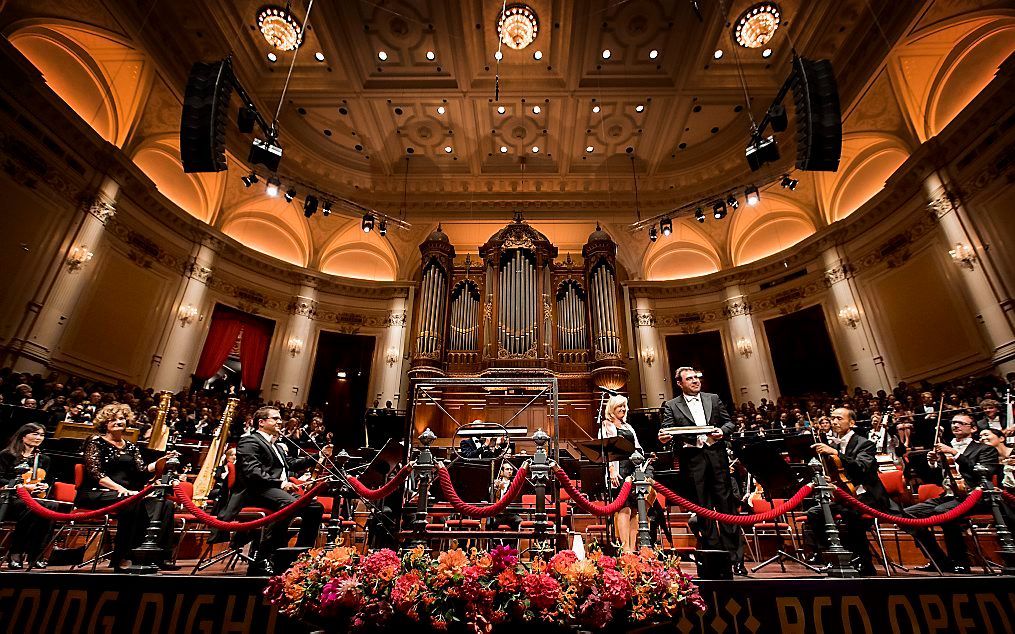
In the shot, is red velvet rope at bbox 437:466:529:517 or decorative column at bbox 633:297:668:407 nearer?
red velvet rope at bbox 437:466:529:517

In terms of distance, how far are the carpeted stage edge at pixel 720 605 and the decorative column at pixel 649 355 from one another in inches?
292

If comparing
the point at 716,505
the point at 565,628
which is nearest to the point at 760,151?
the point at 716,505

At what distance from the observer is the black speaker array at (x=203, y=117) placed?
496 cm

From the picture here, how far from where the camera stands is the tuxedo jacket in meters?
3.15

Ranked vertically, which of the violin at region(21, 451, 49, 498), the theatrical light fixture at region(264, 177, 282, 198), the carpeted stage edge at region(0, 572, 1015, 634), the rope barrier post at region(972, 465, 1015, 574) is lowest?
the carpeted stage edge at region(0, 572, 1015, 634)

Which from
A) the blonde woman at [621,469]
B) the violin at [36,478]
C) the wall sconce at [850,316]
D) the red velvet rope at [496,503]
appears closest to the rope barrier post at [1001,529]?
the blonde woman at [621,469]

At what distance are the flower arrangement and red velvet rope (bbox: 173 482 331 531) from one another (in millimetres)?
779

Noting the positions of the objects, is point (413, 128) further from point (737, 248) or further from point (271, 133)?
point (737, 248)

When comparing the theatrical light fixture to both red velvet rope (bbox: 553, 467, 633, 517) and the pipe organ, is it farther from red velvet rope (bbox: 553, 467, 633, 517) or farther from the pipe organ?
red velvet rope (bbox: 553, 467, 633, 517)

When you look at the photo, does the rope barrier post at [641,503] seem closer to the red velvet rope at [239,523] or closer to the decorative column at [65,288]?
the red velvet rope at [239,523]

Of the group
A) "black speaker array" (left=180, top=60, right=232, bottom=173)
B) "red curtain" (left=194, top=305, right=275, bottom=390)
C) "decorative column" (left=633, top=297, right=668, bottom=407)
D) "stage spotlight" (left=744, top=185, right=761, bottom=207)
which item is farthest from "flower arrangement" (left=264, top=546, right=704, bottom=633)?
"red curtain" (left=194, top=305, right=275, bottom=390)

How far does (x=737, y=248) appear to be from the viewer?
444 inches

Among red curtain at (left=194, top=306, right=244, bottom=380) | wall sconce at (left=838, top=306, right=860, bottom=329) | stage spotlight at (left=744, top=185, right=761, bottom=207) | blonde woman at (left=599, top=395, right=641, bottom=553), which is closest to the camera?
blonde woman at (left=599, top=395, right=641, bottom=553)

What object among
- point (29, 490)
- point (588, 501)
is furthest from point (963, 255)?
point (29, 490)
